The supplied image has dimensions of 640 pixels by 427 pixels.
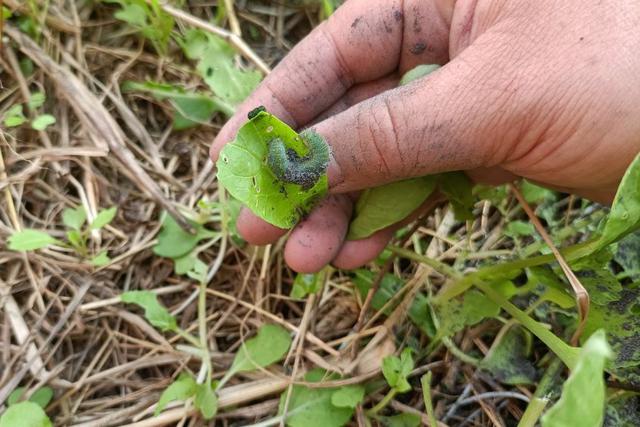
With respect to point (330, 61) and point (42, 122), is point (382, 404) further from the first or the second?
point (42, 122)

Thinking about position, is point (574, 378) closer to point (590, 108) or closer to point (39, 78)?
point (590, 108)

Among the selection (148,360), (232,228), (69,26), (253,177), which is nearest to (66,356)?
(148,360)

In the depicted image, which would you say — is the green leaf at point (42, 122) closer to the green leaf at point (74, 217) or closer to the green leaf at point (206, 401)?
the green leaf at point (74, 217)

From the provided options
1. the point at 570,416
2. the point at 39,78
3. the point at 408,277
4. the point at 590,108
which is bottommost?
the point at 408,277

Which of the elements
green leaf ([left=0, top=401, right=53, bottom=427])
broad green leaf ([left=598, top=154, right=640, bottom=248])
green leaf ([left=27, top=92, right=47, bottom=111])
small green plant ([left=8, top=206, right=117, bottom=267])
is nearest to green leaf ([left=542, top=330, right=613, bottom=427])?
broad green leaf ([left=598, top=154, right=640, bottom=248])

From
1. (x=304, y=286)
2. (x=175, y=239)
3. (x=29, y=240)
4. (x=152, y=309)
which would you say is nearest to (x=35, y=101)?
(x=29, y=240)

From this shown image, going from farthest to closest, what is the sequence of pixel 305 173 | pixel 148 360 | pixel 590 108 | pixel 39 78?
pixel 39 78 < pixel 148 360 < pixel 305 173 < pixel 590 108

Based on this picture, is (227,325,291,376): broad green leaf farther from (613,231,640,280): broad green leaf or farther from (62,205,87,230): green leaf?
(613,231,640,280): broad green leaf
